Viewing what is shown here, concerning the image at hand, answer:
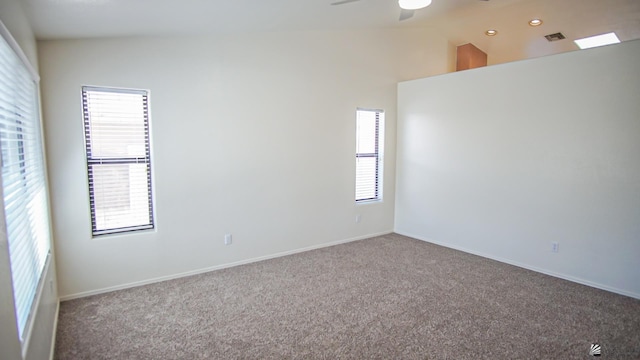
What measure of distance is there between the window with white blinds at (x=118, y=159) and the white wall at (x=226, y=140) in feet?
0.36

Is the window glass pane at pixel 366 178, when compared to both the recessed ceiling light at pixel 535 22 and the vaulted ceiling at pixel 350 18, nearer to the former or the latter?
the vaulted ceiling at pixel 350 18

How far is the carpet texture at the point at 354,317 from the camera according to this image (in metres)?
2.36

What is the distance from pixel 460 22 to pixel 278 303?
4.74 metres

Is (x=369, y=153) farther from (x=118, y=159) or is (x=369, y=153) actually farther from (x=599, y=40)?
(x=599, y=40)

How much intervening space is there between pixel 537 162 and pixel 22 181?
466 centimetres

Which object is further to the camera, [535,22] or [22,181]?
[535,22]

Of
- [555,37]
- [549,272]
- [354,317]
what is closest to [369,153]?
[549,272]

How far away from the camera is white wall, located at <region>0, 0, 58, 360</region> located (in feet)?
4.15

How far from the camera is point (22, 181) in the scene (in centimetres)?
194

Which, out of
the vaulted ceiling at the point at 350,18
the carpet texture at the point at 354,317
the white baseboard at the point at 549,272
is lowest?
the carpet texture at the point at 354,317

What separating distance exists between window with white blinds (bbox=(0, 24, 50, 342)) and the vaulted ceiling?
0.55 metres

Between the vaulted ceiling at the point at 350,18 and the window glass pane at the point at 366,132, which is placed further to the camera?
the window glass pane at the point at 366,132

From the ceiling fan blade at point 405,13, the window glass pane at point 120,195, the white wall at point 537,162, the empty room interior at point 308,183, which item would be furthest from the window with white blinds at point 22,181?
the white wall at point 537,162

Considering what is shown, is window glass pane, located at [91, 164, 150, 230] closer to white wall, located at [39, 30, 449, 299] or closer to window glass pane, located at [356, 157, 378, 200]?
white wall, located at [39, 30, 449, 299]
